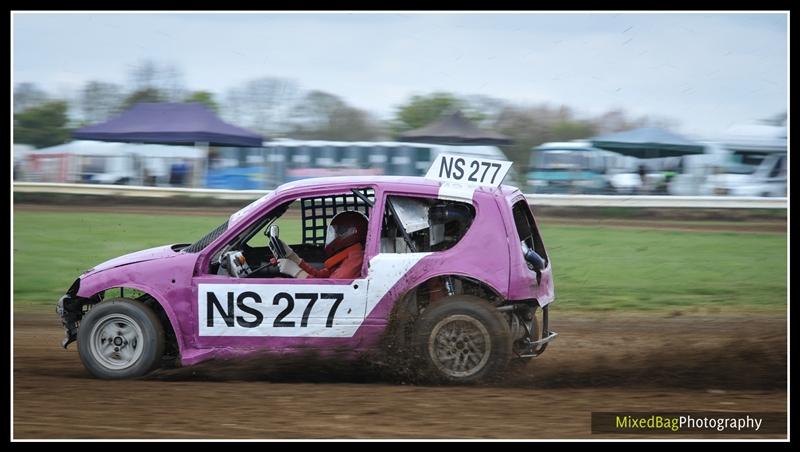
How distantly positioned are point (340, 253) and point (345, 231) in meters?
0.26

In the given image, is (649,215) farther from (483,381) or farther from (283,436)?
(283,436)

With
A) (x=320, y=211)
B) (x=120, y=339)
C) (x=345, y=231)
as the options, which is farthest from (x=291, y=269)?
(x=120, y=339)

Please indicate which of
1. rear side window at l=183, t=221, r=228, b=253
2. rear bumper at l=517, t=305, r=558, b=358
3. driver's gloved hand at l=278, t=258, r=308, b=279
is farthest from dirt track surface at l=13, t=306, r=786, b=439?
rear side window at l=183, t=221, r=228, b=253

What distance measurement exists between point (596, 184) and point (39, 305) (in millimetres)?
14395

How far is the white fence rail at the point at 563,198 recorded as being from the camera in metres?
21.3

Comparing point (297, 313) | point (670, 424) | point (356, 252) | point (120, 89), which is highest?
point (120, 89)

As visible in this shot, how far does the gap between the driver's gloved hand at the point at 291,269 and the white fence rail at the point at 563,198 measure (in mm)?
13703

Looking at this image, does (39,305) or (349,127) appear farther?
(349,127)

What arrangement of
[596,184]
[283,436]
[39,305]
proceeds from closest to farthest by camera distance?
[283,436], [39,305], [596,184]

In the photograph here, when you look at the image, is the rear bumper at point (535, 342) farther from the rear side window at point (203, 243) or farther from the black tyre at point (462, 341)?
the rear side window at point (203, 243)

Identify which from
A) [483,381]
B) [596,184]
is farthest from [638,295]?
[596,184]

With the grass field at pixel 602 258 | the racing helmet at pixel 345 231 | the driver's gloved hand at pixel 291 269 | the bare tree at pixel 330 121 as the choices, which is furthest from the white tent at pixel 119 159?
the driver's gloved hand at pixel 291 269

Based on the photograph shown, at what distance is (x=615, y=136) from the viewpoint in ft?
77.4

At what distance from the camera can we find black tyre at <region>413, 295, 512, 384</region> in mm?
7152
